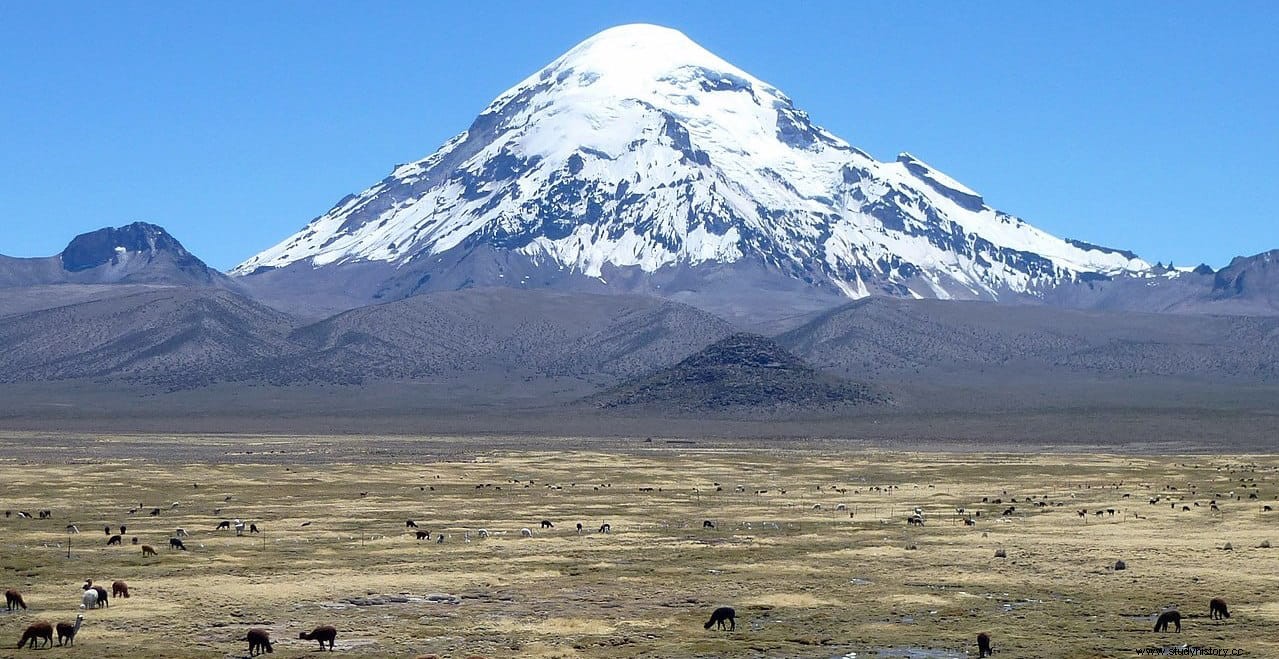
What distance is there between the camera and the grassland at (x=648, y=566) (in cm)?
3631

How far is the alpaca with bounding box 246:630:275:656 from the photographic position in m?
34.2

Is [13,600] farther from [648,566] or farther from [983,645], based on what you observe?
[983,645]

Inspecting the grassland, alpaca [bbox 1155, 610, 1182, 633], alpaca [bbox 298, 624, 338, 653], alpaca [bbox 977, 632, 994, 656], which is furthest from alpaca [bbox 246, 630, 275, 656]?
alpaca [bbox 1155, 610, 1182, 633]

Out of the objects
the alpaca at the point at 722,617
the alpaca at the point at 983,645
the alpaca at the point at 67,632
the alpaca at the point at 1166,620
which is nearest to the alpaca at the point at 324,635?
the alpaca at the point at 67,632

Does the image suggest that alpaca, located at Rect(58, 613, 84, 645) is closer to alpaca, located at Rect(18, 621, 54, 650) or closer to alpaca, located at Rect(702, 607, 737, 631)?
alpaca, located at Rect(18, 621, 54, 650)

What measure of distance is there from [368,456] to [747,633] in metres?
87.2

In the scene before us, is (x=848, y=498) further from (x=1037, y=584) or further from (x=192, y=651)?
(x=192, y=651)

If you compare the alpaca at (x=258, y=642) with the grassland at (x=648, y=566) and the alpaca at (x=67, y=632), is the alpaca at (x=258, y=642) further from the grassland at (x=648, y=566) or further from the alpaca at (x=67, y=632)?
the alpaca at (x=67, y=632)

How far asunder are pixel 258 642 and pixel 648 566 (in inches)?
678

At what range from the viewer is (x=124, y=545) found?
5416 centimetres

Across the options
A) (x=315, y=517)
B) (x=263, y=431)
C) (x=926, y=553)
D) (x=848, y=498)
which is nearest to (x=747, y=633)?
(x=926, y=553)

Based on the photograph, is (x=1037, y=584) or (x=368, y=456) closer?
(x=1037, y=584)

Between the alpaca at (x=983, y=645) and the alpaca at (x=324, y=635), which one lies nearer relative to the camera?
the alpaca at (x=983, y=645)

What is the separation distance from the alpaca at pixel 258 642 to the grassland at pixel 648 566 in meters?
0.43
